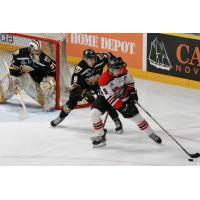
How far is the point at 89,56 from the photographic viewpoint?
9.38 metres

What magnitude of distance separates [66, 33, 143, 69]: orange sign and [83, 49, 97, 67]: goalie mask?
2.46 m

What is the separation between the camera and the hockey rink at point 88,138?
28.9 feet

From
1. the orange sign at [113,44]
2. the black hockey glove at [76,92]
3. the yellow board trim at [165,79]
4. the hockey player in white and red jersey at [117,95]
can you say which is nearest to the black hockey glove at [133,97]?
the hockey player in white and red jersey at [117,95]

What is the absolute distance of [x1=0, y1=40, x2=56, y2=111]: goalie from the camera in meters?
10.4

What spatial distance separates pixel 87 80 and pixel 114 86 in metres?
0.80

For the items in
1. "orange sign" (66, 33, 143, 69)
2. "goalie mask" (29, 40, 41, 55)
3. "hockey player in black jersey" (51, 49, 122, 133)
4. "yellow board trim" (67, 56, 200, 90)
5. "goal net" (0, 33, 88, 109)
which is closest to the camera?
"hockey player in black jersey" (51, 49, 122, 133)

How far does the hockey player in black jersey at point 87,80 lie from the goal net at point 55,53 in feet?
2.71

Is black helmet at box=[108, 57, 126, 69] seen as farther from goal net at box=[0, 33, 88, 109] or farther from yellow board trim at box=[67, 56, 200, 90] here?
yellow board trim at box=[67, 56, 200, 90]

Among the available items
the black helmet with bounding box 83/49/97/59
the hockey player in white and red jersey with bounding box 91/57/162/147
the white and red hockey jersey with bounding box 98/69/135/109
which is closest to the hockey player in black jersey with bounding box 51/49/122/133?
the black helmet with bounding box 83/49/97/59

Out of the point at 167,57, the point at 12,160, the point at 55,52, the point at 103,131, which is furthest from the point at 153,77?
the point at 12,160

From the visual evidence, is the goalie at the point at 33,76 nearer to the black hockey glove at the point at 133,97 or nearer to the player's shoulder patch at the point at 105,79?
the player's shoulder patch at the point at 105,79

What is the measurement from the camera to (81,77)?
955cm

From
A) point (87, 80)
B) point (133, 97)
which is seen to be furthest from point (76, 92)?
point (133, 97)

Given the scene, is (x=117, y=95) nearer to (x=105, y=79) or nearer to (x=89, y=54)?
(x=105, y=79)
